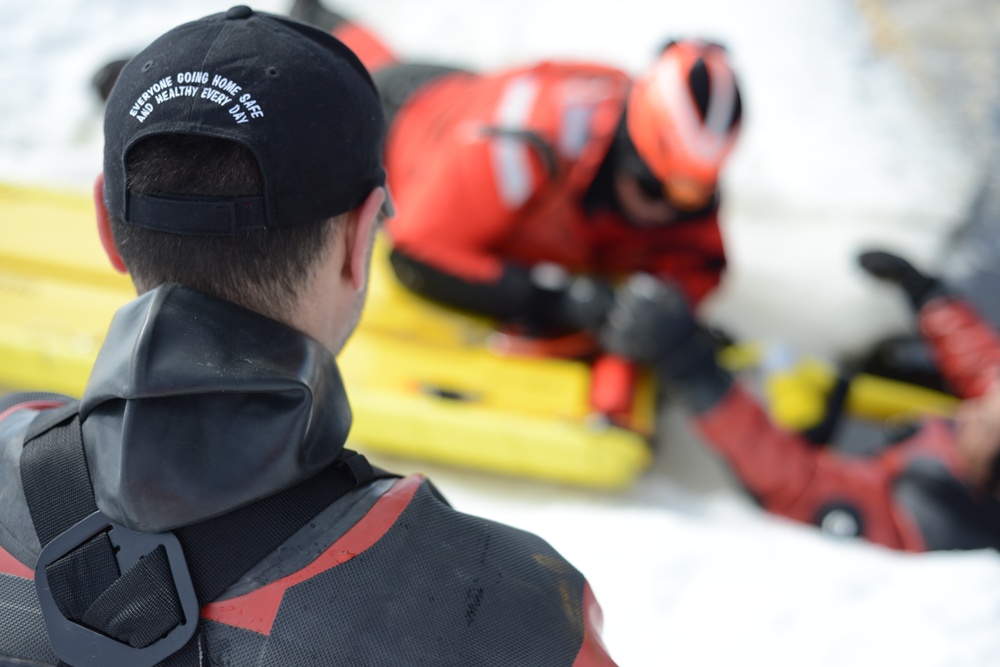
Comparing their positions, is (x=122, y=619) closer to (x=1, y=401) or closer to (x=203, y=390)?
(x=203, y=390)

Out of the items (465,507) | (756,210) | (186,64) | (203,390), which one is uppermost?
(186,64)

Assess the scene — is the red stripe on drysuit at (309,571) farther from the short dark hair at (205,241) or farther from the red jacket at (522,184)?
the red jacket at (522,184)

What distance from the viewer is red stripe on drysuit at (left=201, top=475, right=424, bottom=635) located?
68 cm

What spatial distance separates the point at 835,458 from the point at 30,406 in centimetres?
202

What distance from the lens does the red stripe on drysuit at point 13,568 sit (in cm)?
71

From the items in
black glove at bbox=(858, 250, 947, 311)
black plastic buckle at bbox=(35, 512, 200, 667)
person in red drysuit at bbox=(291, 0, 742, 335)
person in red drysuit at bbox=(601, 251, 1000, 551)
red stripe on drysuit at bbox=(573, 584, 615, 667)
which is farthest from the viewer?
black glove at bbox=(858, 250, 947, 311)

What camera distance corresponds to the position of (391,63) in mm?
2818

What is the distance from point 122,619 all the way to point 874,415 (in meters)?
2.45

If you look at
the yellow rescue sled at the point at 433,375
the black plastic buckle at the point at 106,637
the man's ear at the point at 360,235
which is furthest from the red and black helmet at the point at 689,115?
the black plastic buckle at the point at 106,637

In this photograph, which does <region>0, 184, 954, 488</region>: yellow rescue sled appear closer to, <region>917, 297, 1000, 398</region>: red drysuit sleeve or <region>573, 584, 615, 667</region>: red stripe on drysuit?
<region>917, 297, 1000, 398</region>: red drysuit sleeve

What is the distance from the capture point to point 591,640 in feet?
2.62

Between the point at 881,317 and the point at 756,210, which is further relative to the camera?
the point at 756,210

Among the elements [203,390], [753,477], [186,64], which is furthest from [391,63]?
[203,390]

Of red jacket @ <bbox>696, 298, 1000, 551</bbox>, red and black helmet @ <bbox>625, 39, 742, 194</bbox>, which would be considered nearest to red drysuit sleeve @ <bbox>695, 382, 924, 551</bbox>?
red jacket @ <bbox>696, 298, 1000, 551</bbox>
